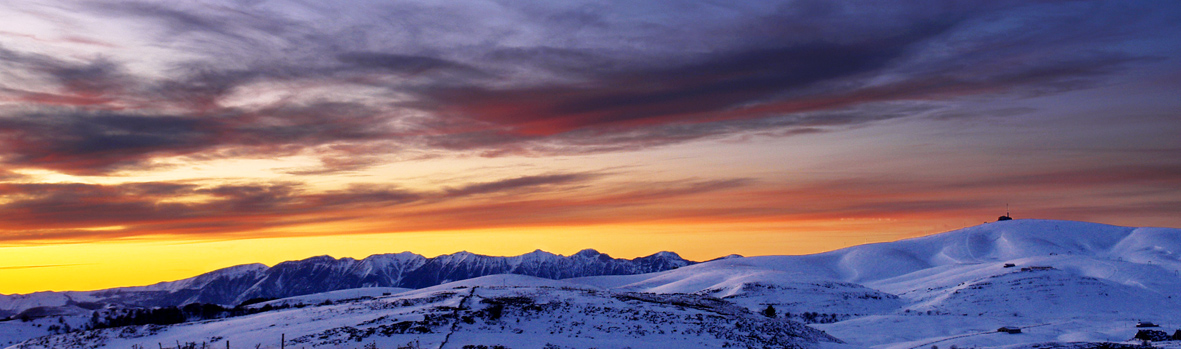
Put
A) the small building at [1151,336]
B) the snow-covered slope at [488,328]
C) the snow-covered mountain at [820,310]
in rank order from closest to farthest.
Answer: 1. the snow-covered slope at [488,328]
2. the snow-covered mountain at [820,310]
3. the small building at [1151,336]

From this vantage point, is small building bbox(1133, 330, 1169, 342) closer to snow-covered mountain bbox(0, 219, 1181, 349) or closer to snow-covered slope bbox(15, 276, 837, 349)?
snow-covered mountain bbox(0, 219, 1181, 349)

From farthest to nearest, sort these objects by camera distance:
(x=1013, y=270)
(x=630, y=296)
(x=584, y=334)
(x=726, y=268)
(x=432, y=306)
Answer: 1. (x=726, y=268)
2. (x=1013, y=270)
3. (x=630, y=296)
4. (x=432, y=306)
5. (x=584, y=334)

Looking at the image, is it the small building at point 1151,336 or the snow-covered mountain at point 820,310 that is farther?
the small building at point 1151,336

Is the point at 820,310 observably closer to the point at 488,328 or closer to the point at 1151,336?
the point at 1151,336

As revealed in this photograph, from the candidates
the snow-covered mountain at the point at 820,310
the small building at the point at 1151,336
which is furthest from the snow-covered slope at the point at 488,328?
the small building at the point at 1151,336

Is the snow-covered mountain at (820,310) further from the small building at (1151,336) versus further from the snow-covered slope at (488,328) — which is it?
the small building at (1151,336)

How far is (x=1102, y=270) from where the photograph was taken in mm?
110062

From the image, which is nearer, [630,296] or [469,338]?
[469,338]

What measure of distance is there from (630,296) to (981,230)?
152745 mm

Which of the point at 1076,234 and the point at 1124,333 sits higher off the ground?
the point at 1076,234

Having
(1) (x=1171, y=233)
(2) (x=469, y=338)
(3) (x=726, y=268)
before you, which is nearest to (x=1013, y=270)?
(3) (x=726, y=268)

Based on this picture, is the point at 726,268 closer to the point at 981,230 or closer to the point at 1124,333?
the point at 981,230

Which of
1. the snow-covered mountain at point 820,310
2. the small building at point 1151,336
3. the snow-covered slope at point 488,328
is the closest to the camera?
the snow-covered slope at point 488,328

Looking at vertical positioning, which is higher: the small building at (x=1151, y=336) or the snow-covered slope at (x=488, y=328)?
the snow-covered slope at (x=488, y=328)
